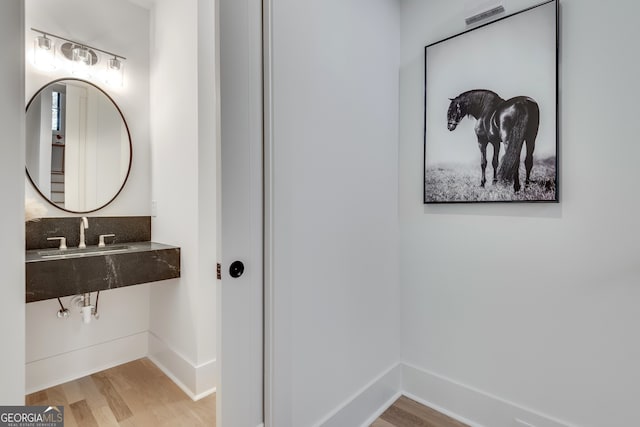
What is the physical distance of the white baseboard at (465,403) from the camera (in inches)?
58.3

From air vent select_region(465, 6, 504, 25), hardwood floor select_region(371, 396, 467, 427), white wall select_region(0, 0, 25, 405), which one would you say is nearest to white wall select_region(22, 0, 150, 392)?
white wall select_region(0, 0, 25, 405)

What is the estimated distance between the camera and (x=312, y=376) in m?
1.39

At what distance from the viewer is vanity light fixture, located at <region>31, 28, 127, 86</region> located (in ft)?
6.57

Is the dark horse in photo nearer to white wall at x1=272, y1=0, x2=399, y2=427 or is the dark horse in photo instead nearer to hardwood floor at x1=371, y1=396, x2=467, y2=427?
white wall at x1=272, y1=0, x2=399, y2=427

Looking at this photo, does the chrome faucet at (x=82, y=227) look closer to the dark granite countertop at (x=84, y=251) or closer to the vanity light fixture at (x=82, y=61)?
the dark granite countertop at (x=84, y=251)

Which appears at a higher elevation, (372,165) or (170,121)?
(170,121)

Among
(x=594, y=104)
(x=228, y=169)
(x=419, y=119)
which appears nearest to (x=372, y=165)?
(x=419, y=119)

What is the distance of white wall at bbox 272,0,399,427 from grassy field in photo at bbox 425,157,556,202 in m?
0.25

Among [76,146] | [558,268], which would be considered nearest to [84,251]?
[76,146]

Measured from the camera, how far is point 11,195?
72 cm

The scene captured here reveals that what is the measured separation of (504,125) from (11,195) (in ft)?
6.08

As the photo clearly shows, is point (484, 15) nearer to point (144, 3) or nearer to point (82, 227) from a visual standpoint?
point (144, 3)

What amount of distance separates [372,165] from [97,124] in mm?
2018

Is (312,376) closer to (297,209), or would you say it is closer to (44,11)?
(297,209)
